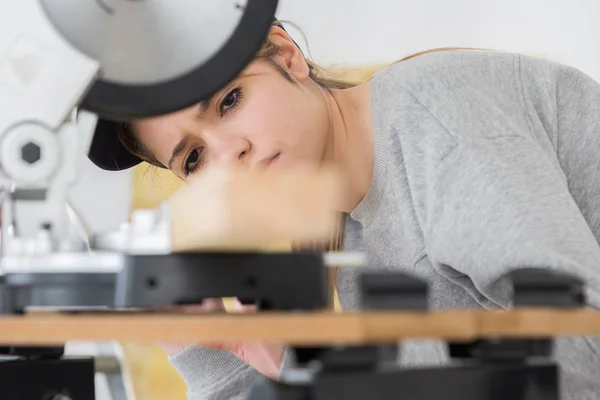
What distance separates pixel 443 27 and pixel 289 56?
46.6 inches

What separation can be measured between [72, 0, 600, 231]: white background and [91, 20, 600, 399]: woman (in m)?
1.00

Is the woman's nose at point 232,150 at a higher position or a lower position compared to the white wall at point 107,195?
higher

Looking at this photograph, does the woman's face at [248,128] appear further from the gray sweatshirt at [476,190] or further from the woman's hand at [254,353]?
the woman's hand at [254,353]

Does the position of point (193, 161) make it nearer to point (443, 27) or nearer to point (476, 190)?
point (476, 190)

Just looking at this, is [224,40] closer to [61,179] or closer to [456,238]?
[61,179]

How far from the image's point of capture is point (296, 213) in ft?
1.87

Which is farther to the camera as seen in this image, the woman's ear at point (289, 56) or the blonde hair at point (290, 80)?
the woman's ear at point (289, 56)

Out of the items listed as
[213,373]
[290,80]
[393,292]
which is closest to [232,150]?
[290,80]

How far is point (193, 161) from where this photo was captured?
1.26m

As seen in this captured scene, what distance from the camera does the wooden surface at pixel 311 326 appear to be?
46cm

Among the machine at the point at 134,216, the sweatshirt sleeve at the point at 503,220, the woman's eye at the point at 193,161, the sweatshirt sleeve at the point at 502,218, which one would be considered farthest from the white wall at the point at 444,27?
the machine at the point at 134,216

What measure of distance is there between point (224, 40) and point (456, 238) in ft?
0.93

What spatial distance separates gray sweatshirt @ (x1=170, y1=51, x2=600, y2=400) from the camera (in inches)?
28.6

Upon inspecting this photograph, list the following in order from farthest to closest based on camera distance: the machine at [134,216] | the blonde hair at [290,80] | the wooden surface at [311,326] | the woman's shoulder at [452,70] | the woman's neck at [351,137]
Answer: the woman's neck at [351,137]
the blonde hair at [290,80]
the woman's shoulder at [452,70]
the machine at [134,216]
the wooden surface at [311,326]
